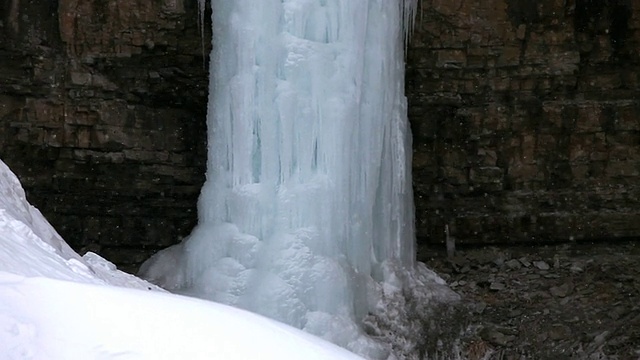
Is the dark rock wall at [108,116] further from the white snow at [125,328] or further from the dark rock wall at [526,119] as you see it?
the white snow at [125,328]

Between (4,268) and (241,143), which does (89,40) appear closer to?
(241,143)

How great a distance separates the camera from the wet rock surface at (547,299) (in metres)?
10.1

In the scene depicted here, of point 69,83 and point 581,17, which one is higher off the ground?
point 581,17

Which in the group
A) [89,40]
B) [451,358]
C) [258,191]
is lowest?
[451,358]

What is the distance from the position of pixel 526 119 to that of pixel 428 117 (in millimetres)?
1126

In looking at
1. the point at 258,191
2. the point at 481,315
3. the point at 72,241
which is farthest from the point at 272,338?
the point at 72,241

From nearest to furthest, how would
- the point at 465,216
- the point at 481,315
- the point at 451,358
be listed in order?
the point at 451,358, the point at 481,315, the point at 465,216

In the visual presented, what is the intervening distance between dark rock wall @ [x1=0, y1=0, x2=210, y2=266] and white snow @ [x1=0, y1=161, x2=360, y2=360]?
25.1 ft

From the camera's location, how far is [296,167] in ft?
30.2

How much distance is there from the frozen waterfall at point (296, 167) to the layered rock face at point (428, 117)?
1407 millimetres

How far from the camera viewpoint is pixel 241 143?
9.39 m

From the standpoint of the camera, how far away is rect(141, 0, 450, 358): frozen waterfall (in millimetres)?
9039

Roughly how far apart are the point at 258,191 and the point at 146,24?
2.70m

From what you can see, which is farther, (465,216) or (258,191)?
(465,216)
